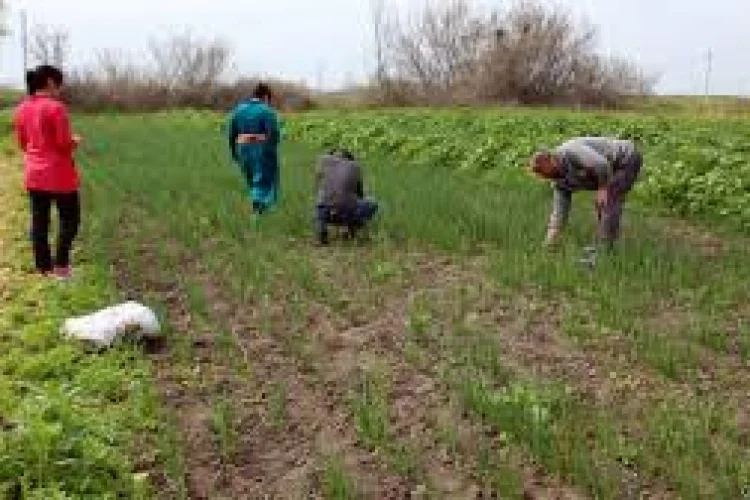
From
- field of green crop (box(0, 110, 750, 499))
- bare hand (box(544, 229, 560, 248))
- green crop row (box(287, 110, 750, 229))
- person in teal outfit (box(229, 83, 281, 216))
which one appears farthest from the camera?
green crop row (box(287, 110, 750, 229))

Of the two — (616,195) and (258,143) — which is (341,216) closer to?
(258,143)

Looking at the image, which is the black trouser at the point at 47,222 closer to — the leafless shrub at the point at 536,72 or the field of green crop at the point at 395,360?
the field of green crop at the point at 395,360

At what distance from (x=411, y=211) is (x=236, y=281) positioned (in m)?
3.15

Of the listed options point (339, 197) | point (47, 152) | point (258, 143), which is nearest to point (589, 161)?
point (339, 197)

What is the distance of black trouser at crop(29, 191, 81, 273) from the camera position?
28.6 ft

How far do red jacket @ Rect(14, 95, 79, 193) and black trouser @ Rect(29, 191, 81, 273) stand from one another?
0.09m

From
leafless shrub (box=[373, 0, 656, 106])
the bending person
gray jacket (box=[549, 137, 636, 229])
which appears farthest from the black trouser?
leafless shrub (box=[373, 0, 656, 106])

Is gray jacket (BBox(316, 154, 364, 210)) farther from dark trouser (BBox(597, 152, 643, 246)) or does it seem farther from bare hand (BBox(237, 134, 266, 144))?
dark trouser (BBox(597, 152, 643, 246))

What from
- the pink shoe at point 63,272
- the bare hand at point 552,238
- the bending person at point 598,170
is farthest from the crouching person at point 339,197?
the pink shoe at point 63,272

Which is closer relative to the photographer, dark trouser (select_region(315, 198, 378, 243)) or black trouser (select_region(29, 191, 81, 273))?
black trouser (select_region(29, 191, 81, 273))

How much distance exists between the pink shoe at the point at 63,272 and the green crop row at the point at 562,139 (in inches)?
253

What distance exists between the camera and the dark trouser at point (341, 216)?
10.2 meters

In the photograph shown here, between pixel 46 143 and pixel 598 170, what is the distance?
4.07 meters

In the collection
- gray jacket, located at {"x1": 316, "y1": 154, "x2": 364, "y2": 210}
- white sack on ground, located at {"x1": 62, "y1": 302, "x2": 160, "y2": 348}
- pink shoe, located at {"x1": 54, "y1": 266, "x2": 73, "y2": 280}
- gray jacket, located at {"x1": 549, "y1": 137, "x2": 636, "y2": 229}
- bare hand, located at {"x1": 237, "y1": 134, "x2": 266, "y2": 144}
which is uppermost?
gray jacket, located at {"x1": 549, "y1": 137, "x2": 636, "y2": 229}
